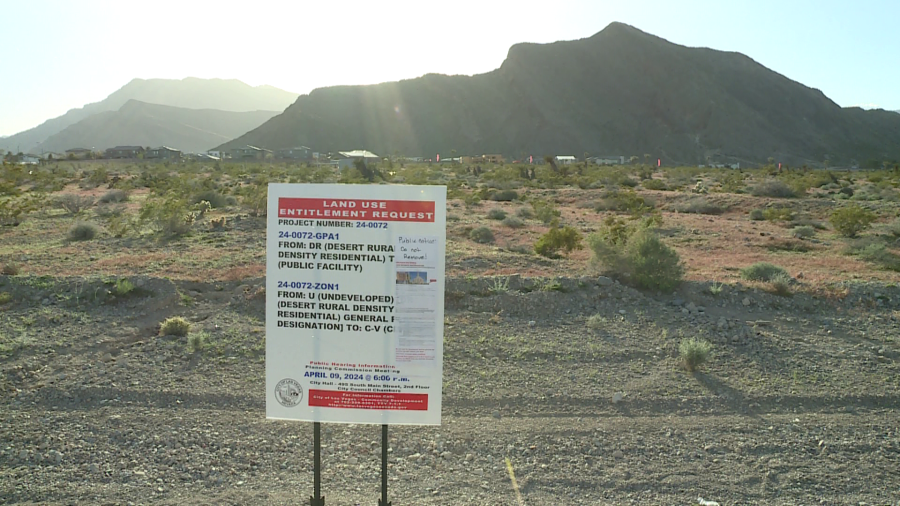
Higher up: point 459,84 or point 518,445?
point 459,84

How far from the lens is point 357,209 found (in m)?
4.03

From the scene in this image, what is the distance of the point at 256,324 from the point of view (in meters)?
9.07

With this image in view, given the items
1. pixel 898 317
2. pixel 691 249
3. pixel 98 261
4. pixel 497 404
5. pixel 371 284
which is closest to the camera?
pixel 371 284

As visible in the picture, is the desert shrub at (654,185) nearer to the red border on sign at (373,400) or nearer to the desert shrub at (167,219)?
the desert shrub at (167,219)

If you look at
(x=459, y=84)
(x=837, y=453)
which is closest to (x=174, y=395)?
(x=837, y=453)

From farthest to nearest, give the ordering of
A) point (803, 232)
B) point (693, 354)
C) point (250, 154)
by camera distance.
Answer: point (250, 154)
point (803, 232)
point (693, 354)

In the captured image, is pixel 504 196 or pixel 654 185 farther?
pixel 654 185

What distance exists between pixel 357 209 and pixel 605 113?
323 ft

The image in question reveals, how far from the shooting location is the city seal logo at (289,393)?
4141 mm

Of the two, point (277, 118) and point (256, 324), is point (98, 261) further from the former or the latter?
point (277, 118)

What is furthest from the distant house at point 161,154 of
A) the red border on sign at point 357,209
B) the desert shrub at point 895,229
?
the red border on sign at point 357,209

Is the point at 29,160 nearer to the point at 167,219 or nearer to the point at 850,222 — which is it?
the point at 167,219

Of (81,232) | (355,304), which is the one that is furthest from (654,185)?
(355,304)

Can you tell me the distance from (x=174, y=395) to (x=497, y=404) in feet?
11.2
